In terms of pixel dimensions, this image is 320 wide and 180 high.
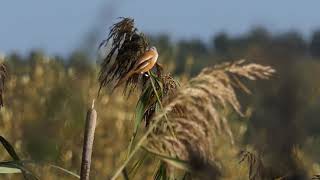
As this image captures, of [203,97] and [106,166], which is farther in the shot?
[106,166]

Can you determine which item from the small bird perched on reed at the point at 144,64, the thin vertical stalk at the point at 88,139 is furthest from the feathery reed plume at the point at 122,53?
the thin vertical stalk at the point at 88,139

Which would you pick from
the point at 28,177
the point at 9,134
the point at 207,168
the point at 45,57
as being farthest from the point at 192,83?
the point at 45,57

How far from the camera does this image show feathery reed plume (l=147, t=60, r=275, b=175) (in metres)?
1.67

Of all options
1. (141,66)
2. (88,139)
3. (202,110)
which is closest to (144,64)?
(141,66)

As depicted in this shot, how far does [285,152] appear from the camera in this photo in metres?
1.72

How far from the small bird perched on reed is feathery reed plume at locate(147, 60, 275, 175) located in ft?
1.74

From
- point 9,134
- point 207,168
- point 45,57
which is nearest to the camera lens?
point 207,168

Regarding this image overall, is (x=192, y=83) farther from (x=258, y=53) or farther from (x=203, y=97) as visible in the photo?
(x=258, y=53)

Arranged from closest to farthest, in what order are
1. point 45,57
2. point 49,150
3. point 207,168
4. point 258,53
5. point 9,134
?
point 207,168, point 258,53, point 49,150, point 9,134, point 45,57

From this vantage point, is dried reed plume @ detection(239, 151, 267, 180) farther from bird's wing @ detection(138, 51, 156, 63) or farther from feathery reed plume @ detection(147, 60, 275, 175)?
feathery reed plume @ detection(147, 60, 275, 175)

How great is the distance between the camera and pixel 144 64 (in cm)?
228

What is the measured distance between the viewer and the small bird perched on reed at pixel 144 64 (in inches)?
89.3

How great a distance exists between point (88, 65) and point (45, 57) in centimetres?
880

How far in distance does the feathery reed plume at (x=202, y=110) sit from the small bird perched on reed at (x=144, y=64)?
0.53 m
